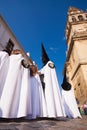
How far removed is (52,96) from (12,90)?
3.43 feet

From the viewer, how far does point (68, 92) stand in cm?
472

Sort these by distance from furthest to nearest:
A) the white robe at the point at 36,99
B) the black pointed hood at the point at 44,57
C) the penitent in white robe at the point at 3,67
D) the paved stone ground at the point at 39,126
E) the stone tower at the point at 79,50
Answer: the stone tower at the point at 79,50
the black pointed hood at the point at 44,57
the white robe at the point at 36,99
the penitent in white robe at the point at 3,67
the paved stone ground at the point at 39,126

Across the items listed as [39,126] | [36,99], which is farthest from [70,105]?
[39,126]

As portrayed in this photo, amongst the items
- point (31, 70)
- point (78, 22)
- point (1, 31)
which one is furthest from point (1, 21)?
point (78, 22)

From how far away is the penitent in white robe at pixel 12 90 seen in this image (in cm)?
224

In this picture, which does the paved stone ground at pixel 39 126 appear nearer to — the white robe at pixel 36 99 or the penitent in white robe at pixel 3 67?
the white robe at pixel 36 99

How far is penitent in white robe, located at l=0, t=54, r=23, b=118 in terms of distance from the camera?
2.24m

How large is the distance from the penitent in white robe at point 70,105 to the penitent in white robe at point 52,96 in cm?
138

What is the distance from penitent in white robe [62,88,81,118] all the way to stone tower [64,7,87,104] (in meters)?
8.55

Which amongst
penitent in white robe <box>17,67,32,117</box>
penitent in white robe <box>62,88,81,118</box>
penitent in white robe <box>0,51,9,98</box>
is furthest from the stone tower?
penitent in white robe <box>0,51,9,98</box>

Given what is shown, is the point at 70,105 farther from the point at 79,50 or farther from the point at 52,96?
the point at 79,50

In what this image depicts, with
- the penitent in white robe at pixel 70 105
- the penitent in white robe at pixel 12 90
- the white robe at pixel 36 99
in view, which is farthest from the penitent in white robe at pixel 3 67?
the penitent in white robe at pixel 70 105

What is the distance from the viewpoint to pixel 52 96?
304cm

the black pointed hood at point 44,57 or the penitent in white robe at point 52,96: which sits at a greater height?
the black pointed hood at point 44,57
